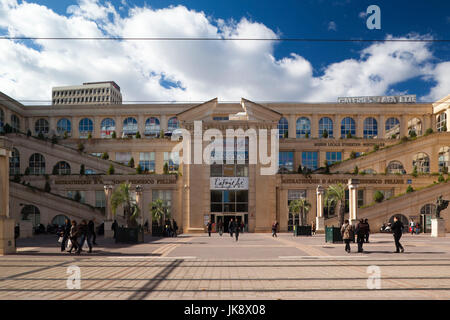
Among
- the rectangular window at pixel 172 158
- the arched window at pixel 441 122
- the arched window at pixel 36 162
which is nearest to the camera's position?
the arched window at pixel 36 162

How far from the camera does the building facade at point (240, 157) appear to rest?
40281mm

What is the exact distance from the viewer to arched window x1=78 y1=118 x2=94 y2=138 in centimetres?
5897

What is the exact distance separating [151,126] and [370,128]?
112 feet

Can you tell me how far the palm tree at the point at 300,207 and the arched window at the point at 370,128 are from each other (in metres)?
22.3

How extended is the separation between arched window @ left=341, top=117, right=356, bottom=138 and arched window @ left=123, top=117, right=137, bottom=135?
1284 inches

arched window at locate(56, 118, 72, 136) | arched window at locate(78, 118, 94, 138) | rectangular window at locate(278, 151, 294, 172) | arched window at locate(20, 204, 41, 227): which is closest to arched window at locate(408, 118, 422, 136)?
rectangular window at locate(278, 151, 294, 172)

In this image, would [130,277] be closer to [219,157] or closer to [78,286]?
[78,286]

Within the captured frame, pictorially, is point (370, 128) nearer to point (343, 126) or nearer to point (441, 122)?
point (343, 126)

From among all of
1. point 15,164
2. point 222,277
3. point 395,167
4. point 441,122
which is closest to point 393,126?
point 441,122

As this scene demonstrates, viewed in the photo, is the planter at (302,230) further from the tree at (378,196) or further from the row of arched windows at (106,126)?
the row of arched windows at (106,126)

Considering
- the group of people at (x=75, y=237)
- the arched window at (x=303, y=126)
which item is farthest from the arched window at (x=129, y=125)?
the group of people at (x=75, y=237)

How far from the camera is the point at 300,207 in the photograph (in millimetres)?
37406

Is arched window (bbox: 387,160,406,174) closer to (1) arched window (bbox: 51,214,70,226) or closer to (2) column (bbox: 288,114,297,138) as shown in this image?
(2) column (bbox: 288,114,297,138)

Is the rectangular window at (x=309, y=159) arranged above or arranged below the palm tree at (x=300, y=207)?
above
